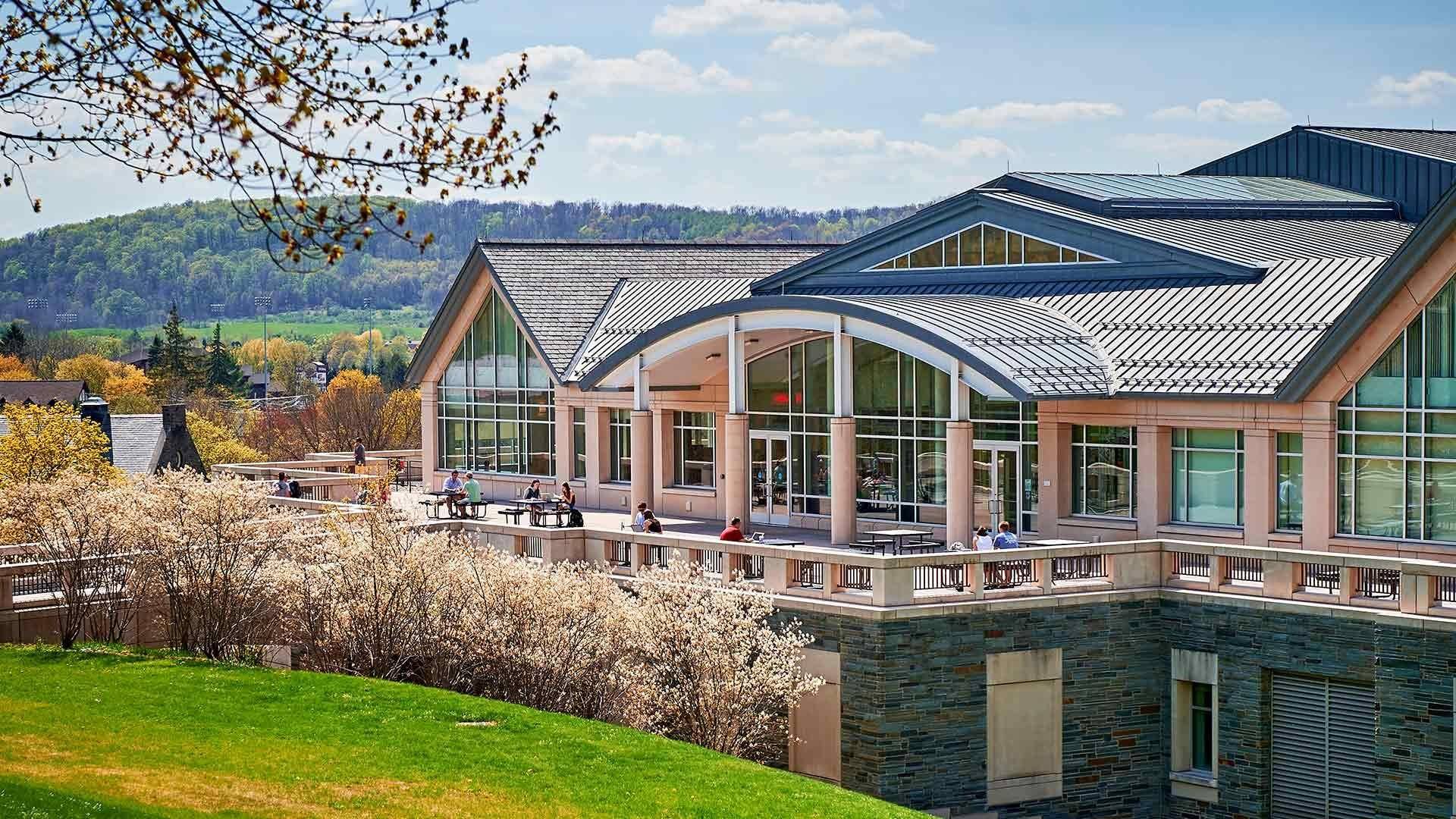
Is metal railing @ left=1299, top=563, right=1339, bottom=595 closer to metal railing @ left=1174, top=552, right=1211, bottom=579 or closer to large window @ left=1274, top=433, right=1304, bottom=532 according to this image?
metal railing @ left=1174, top=552, right=1211, bottom=579

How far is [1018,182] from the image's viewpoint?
4134cm

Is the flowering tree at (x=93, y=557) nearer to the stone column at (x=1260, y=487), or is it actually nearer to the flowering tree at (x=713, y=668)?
the flowering tree at (x=713, y=668)

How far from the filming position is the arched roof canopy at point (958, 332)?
33.1 m

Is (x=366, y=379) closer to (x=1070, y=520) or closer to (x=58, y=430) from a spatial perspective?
(x=58, y=430)

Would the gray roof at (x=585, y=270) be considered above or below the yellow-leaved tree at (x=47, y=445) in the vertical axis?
above

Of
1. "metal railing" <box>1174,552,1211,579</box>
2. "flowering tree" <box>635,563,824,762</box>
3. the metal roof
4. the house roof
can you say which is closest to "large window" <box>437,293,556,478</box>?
the metal roof

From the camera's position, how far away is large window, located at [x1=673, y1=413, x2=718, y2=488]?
44.0 meters

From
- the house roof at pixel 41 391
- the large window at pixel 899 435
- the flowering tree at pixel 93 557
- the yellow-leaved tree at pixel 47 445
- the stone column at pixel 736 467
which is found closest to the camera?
the flowering tree at pixel 93 557

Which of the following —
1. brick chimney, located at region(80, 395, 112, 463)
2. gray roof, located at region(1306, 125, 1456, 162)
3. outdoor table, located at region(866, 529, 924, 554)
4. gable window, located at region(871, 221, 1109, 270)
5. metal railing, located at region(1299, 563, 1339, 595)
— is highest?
gray roof, located at region(1306, 125, 1456, 162)

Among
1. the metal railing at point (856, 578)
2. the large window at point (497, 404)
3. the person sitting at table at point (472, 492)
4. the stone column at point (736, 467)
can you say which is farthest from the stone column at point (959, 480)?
the large window at point (497, 404)

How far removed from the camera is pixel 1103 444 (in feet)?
112

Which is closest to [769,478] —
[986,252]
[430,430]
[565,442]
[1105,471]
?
[986,252]

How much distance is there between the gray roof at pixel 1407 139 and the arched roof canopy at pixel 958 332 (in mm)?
15114

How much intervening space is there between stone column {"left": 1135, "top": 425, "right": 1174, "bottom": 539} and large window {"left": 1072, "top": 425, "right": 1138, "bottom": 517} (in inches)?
15.1
